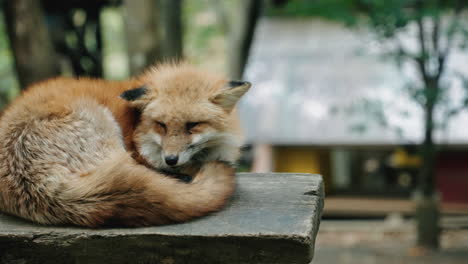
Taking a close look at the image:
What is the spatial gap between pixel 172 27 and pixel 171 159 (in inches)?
196

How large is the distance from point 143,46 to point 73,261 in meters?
3.40

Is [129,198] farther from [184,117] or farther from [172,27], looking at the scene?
[172,27]

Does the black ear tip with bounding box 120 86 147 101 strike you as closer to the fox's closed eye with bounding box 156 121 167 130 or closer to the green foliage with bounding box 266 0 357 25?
the fox's closed eye with bounding box 156 121 167 130

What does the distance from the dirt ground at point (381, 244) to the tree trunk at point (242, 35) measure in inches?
121

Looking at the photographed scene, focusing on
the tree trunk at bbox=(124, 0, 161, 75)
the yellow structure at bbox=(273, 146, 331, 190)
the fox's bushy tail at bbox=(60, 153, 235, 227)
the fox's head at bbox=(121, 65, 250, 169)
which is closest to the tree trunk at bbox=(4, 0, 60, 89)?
the tree trunk at bbox=(124, 0, 161, 75)

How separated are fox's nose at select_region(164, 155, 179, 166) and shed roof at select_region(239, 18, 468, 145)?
636 centimetres

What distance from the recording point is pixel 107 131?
2691mm

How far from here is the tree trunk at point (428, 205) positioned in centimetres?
803

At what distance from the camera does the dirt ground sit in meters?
7.68

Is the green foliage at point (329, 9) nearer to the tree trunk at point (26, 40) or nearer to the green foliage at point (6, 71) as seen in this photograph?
the tree trunk at point (26, 40)

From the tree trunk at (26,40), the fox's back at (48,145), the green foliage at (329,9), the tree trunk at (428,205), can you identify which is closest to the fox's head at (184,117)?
the fox's back at (48,145)

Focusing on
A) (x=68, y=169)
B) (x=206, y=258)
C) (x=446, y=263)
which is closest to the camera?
(x=206, y=258)

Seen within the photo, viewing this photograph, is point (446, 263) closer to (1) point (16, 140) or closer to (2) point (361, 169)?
(2) point (361, 169)

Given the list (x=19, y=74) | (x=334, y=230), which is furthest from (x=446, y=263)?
(x=19, y=74)
